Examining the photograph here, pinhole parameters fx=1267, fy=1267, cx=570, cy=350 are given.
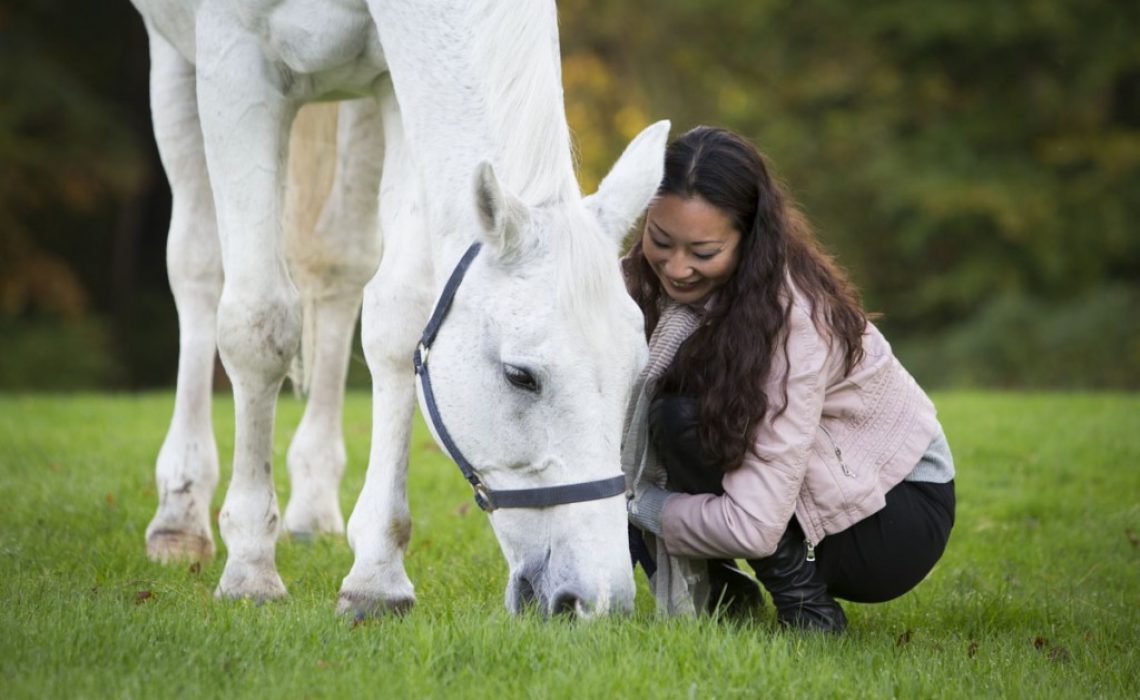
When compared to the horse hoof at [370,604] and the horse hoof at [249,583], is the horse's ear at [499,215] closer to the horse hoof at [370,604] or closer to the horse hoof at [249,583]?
the horse hoof at [370,604]

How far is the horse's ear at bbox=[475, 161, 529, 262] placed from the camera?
2.93 meters

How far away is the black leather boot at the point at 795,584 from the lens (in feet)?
11.1

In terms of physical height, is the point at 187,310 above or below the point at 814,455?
above

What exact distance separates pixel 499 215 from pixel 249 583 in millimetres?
1436

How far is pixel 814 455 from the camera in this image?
11.0ft

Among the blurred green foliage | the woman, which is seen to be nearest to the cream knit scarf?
the woman

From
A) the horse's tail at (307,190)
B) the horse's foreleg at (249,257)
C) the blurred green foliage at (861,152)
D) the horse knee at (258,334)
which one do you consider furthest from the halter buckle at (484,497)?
the blurred green foliage at (861,152)

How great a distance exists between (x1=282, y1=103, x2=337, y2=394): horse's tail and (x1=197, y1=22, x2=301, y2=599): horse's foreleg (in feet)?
3.25

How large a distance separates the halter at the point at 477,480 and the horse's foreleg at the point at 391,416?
5.3 inches

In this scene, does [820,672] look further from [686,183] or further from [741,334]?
[686,183]

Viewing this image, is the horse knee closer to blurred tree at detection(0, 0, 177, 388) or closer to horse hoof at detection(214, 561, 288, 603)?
horse hoof at detection(214, 561, 288, 603)

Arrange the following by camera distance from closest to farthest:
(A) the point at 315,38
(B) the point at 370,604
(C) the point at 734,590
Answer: (B) the point at 370,604, (A) the point at 315,38, (C) the point at 734,590

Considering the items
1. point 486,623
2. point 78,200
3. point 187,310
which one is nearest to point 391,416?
point 486,623

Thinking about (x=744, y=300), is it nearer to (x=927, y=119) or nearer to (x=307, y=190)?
(x=307, y=190)
